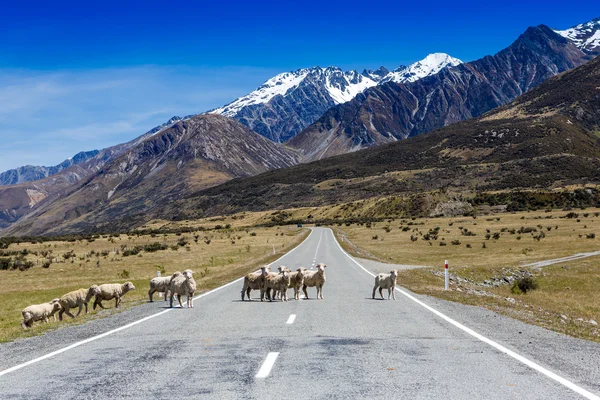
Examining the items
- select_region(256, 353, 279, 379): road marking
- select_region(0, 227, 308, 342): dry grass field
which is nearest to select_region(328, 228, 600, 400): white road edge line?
select_region(256, 353, 279, 379): road marking

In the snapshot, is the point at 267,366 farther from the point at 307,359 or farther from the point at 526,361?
the point at 526,361

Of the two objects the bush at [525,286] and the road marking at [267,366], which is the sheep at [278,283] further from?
the bush at [525,286]

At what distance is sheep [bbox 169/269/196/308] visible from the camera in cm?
1811

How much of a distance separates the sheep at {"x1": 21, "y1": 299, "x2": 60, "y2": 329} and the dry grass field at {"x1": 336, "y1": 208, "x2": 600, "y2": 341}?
46.2 ft

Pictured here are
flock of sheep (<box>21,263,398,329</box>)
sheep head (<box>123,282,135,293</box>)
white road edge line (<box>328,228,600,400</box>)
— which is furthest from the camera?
sheep head (<box>123,282,135,293</box>)

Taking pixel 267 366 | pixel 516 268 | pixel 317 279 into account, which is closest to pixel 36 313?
pixel 317 279

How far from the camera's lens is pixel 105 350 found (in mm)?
10914

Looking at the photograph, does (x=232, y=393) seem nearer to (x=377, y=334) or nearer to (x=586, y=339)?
(x=377, y=334)

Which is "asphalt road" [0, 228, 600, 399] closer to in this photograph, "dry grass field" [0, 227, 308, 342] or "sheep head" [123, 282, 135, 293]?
"dry grass field" [0, 227, 308, 342]

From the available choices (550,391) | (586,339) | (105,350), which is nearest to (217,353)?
(105,350)

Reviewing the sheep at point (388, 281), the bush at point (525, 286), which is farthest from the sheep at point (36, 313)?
the bush at point (525, 286)

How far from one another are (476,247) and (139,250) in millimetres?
35435

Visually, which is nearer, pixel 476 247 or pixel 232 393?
pixel 232 393

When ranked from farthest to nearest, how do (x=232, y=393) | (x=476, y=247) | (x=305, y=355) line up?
(x=476, y=247)
(x=305, y=355)
(x=232, y=393)
